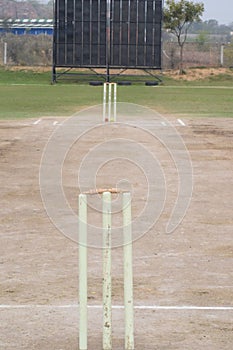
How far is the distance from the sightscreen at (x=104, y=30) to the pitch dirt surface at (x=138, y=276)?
40065 millimetres

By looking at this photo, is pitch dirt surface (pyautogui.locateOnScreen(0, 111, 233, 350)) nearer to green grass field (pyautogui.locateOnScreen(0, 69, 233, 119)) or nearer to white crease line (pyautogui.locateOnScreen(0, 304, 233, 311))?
white crease line (pyautogui.locateOnScreen(0, 304, 233, 311))

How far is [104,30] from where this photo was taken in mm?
56844

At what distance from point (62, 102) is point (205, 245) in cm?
3136

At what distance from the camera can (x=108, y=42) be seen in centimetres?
5734

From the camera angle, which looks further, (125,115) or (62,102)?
(62,102)

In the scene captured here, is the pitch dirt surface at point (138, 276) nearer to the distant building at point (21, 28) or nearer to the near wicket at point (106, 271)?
the near wicket at point (106, 271)

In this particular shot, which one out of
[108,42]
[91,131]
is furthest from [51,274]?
[108,42]

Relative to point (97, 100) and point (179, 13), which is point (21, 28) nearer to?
point (179, 13)

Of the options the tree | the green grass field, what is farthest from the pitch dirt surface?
the tree

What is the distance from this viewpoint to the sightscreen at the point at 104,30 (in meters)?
57.1

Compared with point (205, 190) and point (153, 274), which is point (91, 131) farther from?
point (153, 274)

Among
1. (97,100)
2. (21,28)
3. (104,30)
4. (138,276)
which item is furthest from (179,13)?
(138,276)

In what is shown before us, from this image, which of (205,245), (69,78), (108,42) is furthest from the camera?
(69,78)

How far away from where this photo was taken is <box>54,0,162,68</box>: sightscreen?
187ft
